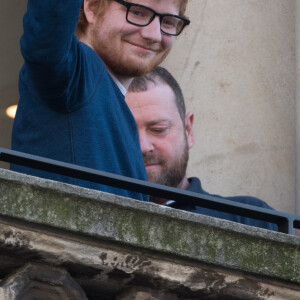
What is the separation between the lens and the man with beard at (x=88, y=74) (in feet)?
10.9

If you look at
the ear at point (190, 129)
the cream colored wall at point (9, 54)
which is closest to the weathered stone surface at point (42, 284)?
the ear at point (190, 129)

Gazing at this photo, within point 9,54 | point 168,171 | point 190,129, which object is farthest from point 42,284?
point 9,54

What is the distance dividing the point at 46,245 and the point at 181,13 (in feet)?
3.55

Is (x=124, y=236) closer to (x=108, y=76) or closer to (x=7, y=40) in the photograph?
(x=108, y=76)

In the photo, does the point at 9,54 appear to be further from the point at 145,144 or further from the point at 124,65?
the point at 124,65

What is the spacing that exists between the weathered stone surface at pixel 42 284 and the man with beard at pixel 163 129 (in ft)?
7.38

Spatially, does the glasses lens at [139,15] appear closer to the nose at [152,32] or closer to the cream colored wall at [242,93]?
the nose at [152,32]

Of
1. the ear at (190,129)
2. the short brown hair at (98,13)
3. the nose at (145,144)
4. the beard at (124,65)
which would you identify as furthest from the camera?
the ear at (190,129)

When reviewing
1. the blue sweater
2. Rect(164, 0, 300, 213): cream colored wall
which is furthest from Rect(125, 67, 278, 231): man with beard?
the blue sweater

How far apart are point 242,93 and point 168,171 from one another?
0.88 metres

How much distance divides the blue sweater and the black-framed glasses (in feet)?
0.64

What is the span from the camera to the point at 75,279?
3.21 metres

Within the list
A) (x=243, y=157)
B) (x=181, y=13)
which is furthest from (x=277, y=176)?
(x=181, y=13)

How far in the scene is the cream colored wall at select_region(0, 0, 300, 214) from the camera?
20.3 ft
